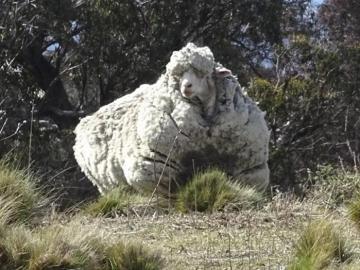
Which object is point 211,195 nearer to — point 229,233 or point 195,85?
point 229,233

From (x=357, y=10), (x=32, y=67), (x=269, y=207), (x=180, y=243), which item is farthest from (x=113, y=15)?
(x=180, y=243)

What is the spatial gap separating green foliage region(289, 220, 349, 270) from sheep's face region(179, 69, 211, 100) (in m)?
4.10

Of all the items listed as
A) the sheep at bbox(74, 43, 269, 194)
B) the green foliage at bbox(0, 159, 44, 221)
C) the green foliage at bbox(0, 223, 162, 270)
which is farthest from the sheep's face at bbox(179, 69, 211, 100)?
the green foliage at bbox(0, 223, 162, 270)

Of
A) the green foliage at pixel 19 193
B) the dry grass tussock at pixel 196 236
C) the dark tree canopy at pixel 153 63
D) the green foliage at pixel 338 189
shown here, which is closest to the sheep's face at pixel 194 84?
the green foliage at pixel 338 189

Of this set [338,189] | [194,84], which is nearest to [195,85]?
[194,84]

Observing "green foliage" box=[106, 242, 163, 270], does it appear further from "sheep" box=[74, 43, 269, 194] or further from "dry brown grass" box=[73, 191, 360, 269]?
"sheep" box=[74, 43, 269, 194]

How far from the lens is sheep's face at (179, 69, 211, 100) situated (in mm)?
9883

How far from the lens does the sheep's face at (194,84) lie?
389 inches

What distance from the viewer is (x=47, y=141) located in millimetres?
20469

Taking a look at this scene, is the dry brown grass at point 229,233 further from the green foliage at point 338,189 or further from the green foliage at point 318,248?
the green foliage at point 338,189

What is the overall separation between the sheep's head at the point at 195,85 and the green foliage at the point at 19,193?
285 centimetres

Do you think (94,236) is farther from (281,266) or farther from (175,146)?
(175,146)

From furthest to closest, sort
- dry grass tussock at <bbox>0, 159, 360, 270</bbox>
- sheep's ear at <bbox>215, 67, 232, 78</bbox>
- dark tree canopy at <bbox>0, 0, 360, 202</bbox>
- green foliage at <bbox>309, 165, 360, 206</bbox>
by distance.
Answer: dark tree canopy at <bbox>0, 0, 360, 202</bbox> → sheep's ear at <bbox>215, 67, 232, 78</bbox> → green foliage at <bbox>309, 165, 360, 206</bbox> → dry grass tussock at <bbox>0, 159, 360, 270</bbox>

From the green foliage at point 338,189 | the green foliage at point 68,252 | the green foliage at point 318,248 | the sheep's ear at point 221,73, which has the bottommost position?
the green foliage at point 338,189
